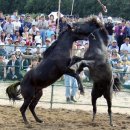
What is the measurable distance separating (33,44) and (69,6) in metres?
27.6

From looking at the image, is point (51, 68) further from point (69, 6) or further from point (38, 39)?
point (69, 6)

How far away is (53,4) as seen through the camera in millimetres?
46219

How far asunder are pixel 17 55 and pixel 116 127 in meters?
6.09

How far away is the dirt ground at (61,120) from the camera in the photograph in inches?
372

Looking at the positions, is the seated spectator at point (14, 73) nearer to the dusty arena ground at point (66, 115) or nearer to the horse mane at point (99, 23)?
the dusty arena ground at point (66, 115)

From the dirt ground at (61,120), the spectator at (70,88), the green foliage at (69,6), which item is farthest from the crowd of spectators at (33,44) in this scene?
the green foliage at (69,6)

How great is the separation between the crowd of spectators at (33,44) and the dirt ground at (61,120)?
1399mm

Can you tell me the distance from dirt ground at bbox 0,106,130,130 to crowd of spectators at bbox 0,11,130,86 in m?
1.40

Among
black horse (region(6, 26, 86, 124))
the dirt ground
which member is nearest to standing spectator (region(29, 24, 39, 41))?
the dirt ground

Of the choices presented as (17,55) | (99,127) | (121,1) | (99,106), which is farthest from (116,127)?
(121,1)

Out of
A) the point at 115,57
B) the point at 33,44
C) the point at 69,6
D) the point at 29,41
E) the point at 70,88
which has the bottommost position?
the point at 70,88

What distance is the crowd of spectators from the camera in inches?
535

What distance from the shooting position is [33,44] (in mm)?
18016

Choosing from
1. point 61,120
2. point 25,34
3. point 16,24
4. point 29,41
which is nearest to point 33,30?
point 25,34
